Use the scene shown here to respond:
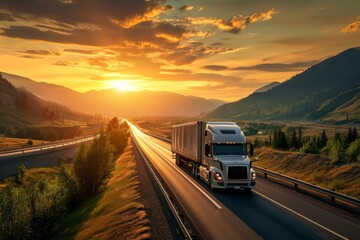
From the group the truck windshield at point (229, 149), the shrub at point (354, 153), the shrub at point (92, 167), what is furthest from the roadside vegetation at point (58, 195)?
the shrub at point (354, 153)

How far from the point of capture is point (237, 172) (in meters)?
23.3

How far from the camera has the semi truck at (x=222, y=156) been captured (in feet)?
76.9

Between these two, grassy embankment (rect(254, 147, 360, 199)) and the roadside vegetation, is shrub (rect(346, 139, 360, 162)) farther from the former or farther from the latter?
the roadside vegetation

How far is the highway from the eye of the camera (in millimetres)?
15125

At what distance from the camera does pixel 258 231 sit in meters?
15.5

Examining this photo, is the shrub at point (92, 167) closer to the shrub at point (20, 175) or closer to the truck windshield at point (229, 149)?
the shrub at point (20, 175)

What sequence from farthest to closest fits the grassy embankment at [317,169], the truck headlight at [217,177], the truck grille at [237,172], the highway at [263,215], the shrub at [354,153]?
the shrub at [354,153] < the grassy embankment at [317,169] < the truck headlight at [217,177] < the truck grille at [237,172] < the highway at [263,215]

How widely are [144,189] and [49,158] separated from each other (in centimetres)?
5413

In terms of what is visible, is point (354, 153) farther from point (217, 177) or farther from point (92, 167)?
point (92, 167)

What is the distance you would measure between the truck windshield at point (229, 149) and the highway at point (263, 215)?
2.77 meters

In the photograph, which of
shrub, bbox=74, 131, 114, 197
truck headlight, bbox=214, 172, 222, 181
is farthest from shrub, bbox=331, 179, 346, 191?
shrub, bbox=74, 131, 114, 197

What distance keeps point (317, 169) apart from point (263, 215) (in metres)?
17.2

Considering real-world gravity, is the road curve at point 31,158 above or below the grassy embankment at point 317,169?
below

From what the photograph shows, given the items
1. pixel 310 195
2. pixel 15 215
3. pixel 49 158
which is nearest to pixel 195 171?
pixel 310 195
